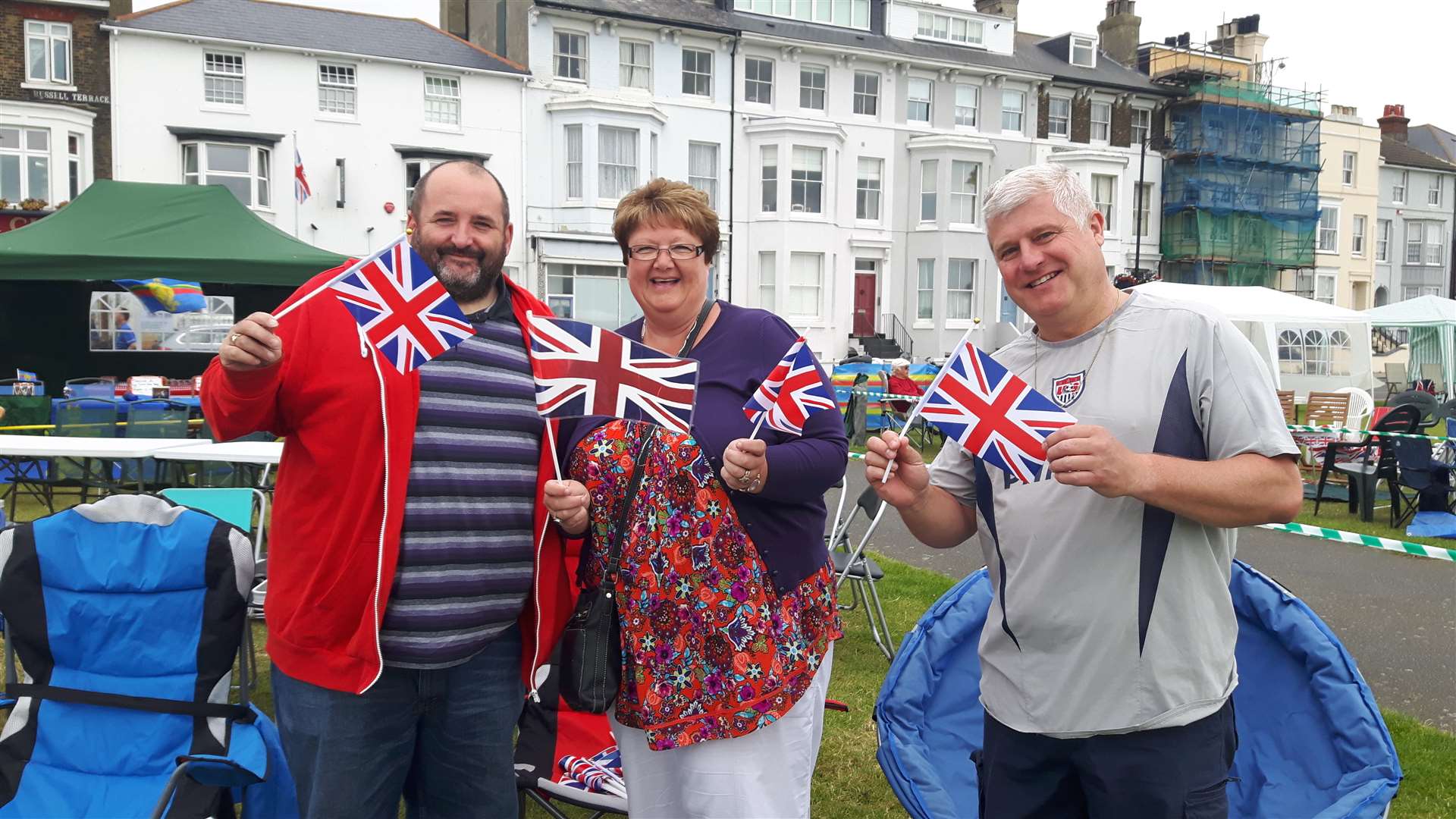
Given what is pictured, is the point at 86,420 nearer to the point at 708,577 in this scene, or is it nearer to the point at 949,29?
the point at 708,577

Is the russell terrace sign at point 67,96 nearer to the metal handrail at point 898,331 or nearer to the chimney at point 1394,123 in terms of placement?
the metal handrail at point 898,331

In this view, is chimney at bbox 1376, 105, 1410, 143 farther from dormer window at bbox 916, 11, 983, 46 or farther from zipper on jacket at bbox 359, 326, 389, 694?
zipper on jacket at bbox 359, 326, 389, 694

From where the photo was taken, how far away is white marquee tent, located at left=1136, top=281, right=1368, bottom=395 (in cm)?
1797

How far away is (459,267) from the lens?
2297 millimetres

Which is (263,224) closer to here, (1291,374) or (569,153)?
(569,153)

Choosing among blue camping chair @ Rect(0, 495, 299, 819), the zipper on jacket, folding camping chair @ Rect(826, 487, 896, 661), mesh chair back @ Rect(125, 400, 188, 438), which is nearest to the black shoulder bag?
the zipper on jacket

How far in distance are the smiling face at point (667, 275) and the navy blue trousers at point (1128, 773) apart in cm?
123

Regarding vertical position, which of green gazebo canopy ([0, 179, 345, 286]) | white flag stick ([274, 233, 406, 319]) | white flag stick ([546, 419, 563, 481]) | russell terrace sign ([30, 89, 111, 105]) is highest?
russell terrace sign ([30, 89, 111, 105])

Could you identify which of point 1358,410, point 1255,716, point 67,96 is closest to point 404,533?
point 1255,716

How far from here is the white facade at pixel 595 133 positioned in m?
24.8

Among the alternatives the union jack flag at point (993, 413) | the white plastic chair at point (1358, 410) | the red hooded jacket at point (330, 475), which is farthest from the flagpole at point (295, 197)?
the union jack flag at point (993, 413)

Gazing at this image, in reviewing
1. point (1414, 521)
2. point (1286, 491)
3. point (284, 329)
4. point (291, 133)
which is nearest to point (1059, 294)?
point (1286, 491)

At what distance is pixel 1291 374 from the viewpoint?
26.8m

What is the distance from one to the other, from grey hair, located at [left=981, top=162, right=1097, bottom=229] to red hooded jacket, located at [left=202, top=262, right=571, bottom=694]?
53.1 inches
